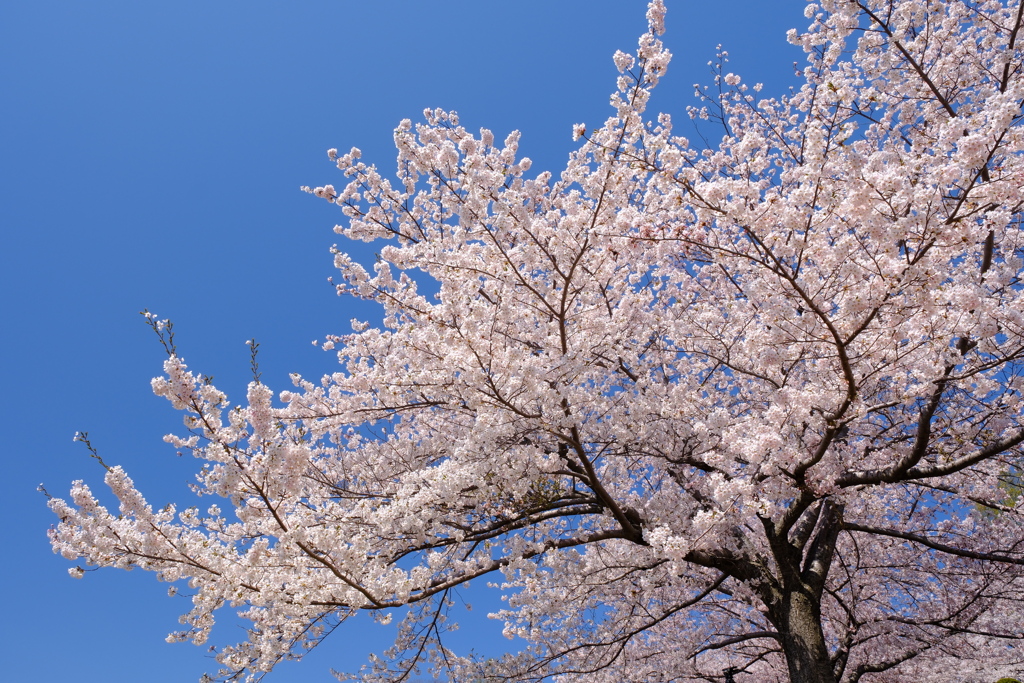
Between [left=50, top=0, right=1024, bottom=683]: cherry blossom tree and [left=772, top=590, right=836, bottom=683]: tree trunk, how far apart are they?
0.04m

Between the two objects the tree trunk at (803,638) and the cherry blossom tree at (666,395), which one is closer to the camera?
the cherry blossom tree at (666,395)

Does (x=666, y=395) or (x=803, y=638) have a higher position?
(x=666, y=395)

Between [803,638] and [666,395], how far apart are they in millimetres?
3504

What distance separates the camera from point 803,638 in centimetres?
714

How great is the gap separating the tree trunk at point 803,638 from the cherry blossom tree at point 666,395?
4 cm

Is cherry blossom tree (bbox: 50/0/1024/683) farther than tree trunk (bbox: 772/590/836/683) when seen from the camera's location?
No

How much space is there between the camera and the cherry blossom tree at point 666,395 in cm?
426

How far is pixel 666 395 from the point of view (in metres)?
7.14

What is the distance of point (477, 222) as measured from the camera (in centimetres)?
528

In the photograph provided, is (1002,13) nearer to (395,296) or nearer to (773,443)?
(773,443)

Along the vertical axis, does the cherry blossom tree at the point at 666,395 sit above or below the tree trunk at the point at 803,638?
above

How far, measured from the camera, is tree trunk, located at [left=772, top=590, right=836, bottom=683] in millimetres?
6977

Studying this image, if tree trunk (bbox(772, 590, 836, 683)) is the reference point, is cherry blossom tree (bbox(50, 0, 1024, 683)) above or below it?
above

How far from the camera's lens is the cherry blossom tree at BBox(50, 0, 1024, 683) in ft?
14.0
